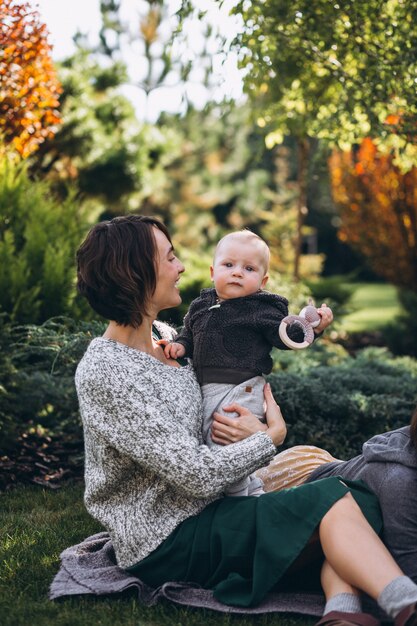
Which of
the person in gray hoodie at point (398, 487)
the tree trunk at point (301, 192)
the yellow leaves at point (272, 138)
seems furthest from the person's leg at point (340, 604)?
the tree trunk at point (301, 192)

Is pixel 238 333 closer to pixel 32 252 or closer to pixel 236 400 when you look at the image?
pixel 236 400

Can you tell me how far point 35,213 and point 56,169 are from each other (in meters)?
4.92

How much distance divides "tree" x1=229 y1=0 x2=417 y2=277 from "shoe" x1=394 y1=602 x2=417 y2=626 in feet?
11.8

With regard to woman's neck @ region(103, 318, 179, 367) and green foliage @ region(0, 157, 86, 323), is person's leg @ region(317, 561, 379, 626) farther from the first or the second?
green foliage @ region(0, 157, 86, 323)

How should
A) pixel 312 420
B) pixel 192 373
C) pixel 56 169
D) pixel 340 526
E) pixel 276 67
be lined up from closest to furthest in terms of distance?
1. pixel 340 526
2. pixel 192 373
3. pixel 312 420
4. pixel 276 67
5. pixel 56 169

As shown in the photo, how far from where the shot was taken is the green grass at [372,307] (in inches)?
534

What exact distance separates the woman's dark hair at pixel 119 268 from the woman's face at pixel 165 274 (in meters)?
0.02

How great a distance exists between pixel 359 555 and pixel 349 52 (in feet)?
13.5

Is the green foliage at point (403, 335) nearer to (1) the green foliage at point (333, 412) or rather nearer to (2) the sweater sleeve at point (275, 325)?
(1) the green foliage at point (333, 412)

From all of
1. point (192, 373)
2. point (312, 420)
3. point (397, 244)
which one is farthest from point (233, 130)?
point (192, 373)

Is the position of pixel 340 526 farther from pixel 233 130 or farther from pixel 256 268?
pixel 233 130

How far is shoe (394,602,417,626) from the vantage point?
2336 mm

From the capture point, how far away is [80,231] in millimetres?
6480

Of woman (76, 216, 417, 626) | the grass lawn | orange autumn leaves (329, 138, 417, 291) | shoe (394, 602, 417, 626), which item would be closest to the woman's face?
woman (76, 216, 417, 626)
